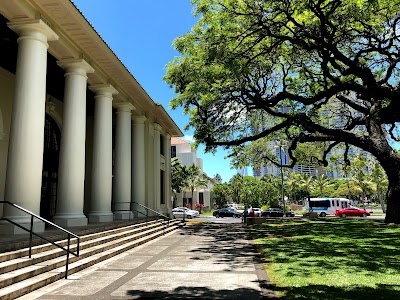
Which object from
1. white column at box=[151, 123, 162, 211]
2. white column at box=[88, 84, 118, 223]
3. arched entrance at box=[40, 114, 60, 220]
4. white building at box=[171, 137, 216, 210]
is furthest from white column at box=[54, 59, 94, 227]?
white building at box=[171, 137, 216, 210]

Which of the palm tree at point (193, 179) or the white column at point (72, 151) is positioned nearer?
the white column at point (72, 151)

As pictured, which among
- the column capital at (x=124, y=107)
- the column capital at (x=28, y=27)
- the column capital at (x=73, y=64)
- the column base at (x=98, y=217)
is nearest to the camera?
the column capital at (x=28, y=27)

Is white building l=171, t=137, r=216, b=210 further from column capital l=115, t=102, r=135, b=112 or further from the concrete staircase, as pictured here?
the concrete staircase

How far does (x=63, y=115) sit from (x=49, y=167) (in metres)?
5.15

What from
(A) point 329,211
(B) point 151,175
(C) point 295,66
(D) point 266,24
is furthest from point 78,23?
(A) point 329,211

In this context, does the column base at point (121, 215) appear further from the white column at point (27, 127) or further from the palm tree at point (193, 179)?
the palm tree at point (193, 179)

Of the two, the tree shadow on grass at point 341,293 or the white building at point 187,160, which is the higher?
the white building at point 187,160

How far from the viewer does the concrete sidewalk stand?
19.6ft

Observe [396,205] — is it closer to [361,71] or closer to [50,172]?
[361,71]

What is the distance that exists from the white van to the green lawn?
108 feet

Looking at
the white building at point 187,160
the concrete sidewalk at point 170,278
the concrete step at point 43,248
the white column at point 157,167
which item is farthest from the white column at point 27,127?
the white building at point 187,160

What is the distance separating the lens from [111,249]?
34.9 ft

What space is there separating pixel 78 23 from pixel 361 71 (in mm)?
9831

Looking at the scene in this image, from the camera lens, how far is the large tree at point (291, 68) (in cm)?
1216
